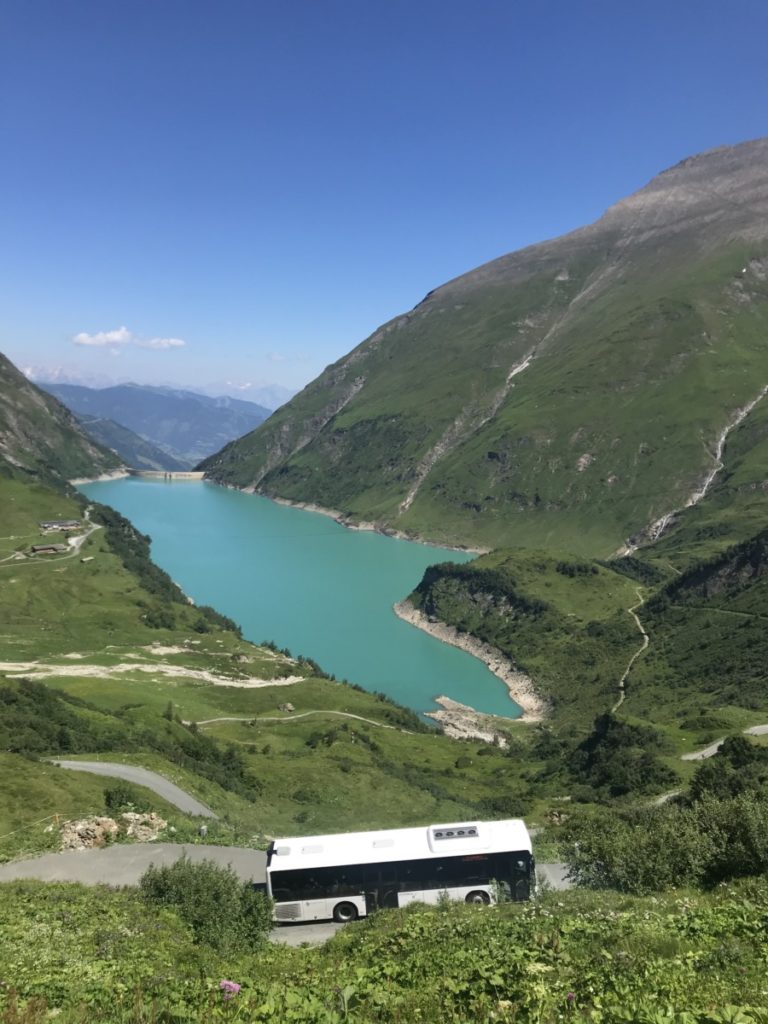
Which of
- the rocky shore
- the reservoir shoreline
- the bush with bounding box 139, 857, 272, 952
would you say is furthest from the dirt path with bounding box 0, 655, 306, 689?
the bush with bounding box 139, 857, 272, 952

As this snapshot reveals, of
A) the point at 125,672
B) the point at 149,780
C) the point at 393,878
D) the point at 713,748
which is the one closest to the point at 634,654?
the point at 713,748

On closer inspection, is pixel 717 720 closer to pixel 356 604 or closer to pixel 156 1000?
pixel 156 1000

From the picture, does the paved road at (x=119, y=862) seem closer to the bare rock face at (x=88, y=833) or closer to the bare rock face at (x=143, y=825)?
the bare rock face at (x=88, y=833)

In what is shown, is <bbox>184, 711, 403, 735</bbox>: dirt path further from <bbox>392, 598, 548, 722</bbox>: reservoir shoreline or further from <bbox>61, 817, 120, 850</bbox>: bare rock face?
<bbox>61, 817, 120, 850</bbox>: bare rock face

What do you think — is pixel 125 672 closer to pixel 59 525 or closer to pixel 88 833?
pixel 88 833

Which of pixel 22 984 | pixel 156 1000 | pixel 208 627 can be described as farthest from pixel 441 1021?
pixel 208 627

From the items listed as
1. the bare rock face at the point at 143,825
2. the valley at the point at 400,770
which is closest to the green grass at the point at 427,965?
the valley at the point at 400,770

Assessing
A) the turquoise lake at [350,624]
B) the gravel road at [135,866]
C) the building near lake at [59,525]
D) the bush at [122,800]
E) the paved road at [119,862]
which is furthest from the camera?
the building near lake at [59,525]
